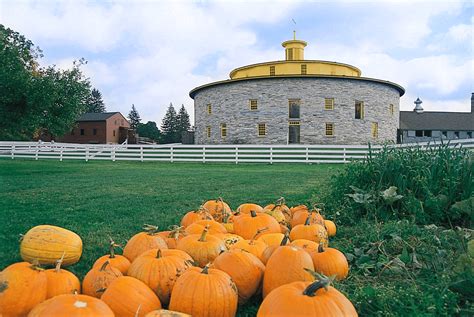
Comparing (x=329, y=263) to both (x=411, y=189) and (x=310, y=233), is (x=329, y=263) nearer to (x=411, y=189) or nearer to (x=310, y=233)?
(x=310, y=233)

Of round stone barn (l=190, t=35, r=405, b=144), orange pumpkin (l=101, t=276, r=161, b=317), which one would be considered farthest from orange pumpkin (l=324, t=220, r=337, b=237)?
round stone barn (l=190, t=35, r=405, b=144)

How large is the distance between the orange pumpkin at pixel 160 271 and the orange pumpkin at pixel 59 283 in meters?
0.29

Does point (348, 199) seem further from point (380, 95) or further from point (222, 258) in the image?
point (380, 95)

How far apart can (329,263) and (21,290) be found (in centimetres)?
165

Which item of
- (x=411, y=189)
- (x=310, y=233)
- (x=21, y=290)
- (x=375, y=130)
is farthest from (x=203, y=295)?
(x=375, y=130)

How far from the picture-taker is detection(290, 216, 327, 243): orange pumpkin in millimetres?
3107

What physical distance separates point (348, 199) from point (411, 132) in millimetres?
50516

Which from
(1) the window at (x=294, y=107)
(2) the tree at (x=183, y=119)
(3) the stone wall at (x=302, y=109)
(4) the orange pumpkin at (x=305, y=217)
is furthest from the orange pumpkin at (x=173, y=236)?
(2) the tree at (x=183, y=119)

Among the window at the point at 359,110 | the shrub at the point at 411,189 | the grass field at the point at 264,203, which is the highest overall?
the window at the point at 359,110

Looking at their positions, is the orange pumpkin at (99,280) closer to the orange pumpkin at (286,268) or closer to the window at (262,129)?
the orange pumpkin at (286,268)

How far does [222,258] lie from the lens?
2.33 meters

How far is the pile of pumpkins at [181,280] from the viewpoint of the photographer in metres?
1.67

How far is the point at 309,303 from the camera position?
1.65 m

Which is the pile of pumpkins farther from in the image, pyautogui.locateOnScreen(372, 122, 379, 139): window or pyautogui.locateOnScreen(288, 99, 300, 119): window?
pyautogui.locateOnScreen(372, 122, 379, 139): window
